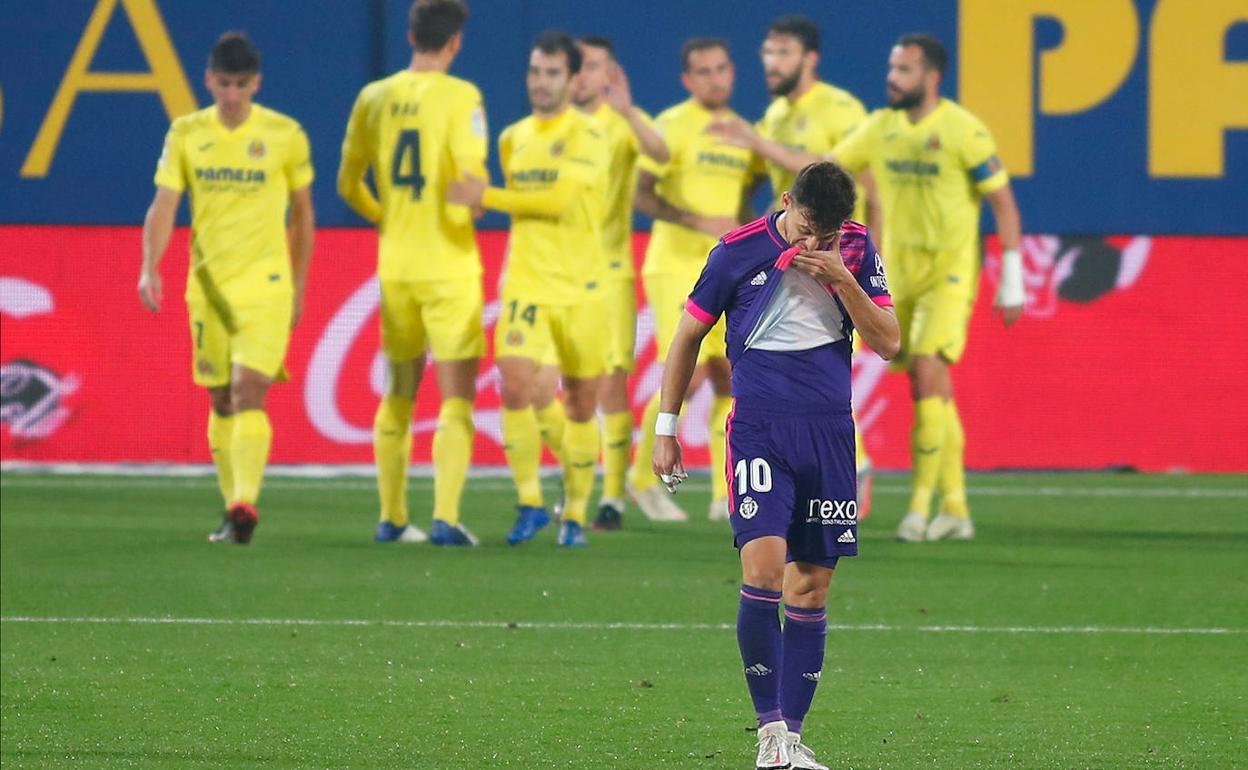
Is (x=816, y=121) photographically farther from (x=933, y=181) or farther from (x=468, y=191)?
(x=468, y=191)

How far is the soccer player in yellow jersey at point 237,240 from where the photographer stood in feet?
36.8

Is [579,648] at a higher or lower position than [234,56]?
lower

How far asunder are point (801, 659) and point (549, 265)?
18.0ft

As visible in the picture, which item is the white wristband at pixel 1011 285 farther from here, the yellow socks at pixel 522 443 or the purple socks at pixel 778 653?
the purple socks at pixel 778 653

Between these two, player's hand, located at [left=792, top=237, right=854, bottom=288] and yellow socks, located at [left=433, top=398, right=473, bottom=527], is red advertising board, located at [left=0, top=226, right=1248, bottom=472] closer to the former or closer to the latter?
yellow socks, located at [left=433, top=398, right=473, bottom=527]

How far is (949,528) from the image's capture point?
11984mm

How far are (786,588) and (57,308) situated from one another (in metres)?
10.7

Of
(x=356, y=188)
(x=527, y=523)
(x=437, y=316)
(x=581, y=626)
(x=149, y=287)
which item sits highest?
(x=356, y=188)

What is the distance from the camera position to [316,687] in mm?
7145

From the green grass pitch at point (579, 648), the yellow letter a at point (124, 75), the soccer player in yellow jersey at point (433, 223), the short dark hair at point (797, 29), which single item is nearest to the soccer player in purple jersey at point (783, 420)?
the green grass pitch at point (579, 648)

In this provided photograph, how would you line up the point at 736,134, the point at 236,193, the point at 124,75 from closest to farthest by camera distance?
1. the point at 236,193
2. the point at 736,134
3. the point at 124,75

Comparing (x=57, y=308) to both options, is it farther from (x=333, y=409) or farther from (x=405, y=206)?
(x=405, y=206)

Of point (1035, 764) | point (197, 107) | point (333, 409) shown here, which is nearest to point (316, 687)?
point (1035, 764)

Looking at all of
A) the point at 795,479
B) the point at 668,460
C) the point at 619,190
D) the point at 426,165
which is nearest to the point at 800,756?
the point at 795,479
